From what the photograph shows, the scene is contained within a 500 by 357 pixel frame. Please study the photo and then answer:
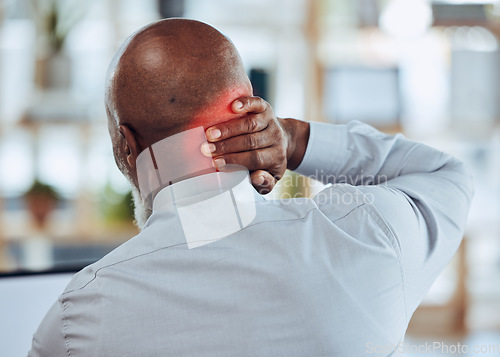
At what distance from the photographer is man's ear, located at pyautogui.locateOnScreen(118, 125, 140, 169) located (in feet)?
2.44

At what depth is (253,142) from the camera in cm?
77

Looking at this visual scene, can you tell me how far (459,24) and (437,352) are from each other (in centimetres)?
160

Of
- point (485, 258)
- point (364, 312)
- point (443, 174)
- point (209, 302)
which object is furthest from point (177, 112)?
A: point (485, 258)

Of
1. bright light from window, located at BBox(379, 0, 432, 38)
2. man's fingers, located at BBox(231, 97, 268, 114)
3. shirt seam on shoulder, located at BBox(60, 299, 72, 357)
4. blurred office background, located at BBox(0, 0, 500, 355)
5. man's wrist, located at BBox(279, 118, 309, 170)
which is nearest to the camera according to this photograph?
shirt seam on shoulder, located at BBox(60, 299, 72, 357)

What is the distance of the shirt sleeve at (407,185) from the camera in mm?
745

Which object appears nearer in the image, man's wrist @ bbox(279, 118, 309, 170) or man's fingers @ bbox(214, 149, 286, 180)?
man's fingers @ bbox(214, 149, 286, 180)

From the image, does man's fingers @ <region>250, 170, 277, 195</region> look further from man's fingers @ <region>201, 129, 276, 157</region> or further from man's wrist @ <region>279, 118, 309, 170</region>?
man's wrist @ <region>279, 118, 309, 170</region>

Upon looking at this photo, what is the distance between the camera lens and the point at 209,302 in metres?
0.65

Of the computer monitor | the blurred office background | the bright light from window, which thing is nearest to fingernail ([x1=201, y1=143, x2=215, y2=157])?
the blurred office background

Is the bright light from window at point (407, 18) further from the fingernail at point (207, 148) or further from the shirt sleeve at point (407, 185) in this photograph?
the fingernail at point (207, 148)

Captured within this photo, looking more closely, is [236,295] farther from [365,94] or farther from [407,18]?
[407,18]

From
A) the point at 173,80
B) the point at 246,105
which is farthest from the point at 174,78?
the point at 246,105

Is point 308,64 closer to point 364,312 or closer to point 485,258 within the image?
point 485,258

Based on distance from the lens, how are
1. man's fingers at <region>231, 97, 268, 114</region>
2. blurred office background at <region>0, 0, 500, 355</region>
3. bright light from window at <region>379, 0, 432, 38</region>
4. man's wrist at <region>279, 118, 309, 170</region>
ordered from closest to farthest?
man's fingers at <region>231, 97, 268, 114</region>, man's wrist at <region>279, 118, 309, 170</region>, blurred office background at <region>0, 0, 500, 355</region>, bright light from window at <region>379, 0, 432, 38</region>
